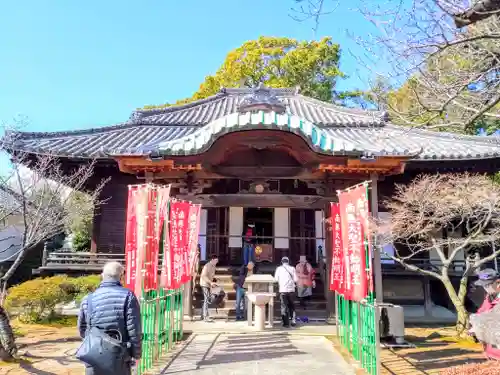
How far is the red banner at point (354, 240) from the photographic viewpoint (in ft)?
21.8

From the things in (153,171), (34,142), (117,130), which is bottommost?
(153,171)

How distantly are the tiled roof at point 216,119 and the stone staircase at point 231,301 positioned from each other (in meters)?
4.75

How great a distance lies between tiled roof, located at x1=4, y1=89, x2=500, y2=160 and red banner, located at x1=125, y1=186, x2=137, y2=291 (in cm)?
221

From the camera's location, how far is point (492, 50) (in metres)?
4.72

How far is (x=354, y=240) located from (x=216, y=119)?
5.52m

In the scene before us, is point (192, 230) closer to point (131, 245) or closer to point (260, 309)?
point (260, 309)

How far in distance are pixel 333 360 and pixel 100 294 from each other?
4.60 meters

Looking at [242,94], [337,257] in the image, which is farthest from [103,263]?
[242,94]

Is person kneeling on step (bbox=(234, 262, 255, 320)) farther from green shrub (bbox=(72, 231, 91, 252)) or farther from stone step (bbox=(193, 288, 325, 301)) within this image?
green shrub (bbox=(72, 231, 91, 252))

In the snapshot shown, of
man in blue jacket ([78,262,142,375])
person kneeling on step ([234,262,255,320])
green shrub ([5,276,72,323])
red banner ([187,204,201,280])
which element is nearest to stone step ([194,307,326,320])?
person kneeling on step ([234,262,255,320])

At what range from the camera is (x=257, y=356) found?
7.50 m

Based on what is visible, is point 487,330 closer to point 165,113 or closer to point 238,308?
point 238,308

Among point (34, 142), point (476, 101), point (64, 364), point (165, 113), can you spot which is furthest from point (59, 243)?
point (476, 101)

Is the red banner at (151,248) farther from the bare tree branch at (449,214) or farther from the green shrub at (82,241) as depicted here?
the green shrub at (82,241)
